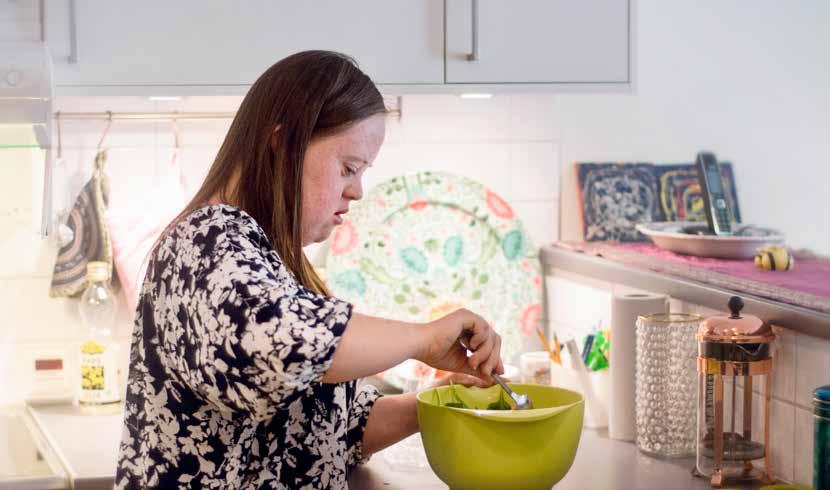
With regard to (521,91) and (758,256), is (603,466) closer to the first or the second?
(758,256)

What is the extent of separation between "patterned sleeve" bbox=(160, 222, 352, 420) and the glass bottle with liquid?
40.7 inches

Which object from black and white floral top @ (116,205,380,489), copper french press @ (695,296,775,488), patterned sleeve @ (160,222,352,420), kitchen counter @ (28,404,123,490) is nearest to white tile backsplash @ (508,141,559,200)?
copper french press @ (695,296,775,488)

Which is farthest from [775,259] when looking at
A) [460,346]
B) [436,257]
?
[460,346]

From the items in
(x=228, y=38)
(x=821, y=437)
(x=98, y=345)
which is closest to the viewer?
(x=821, y=437)

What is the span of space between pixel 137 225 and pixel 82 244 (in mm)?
111

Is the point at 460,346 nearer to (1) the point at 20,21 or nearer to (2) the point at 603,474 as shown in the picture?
(2) the point at 603,474

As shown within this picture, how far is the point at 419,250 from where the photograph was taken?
2.37 m

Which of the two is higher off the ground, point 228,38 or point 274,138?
point 228,38

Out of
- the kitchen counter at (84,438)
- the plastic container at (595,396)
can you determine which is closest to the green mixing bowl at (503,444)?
the plastic container at (595,396)

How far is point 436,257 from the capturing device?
238cm

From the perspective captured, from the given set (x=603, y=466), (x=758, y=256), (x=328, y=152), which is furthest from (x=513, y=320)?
(x=328, y=152)

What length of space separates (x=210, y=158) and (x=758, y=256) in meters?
1.07

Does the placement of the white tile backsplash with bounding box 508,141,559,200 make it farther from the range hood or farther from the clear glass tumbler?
the range hood

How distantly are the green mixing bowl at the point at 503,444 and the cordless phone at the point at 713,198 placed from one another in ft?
2.56
